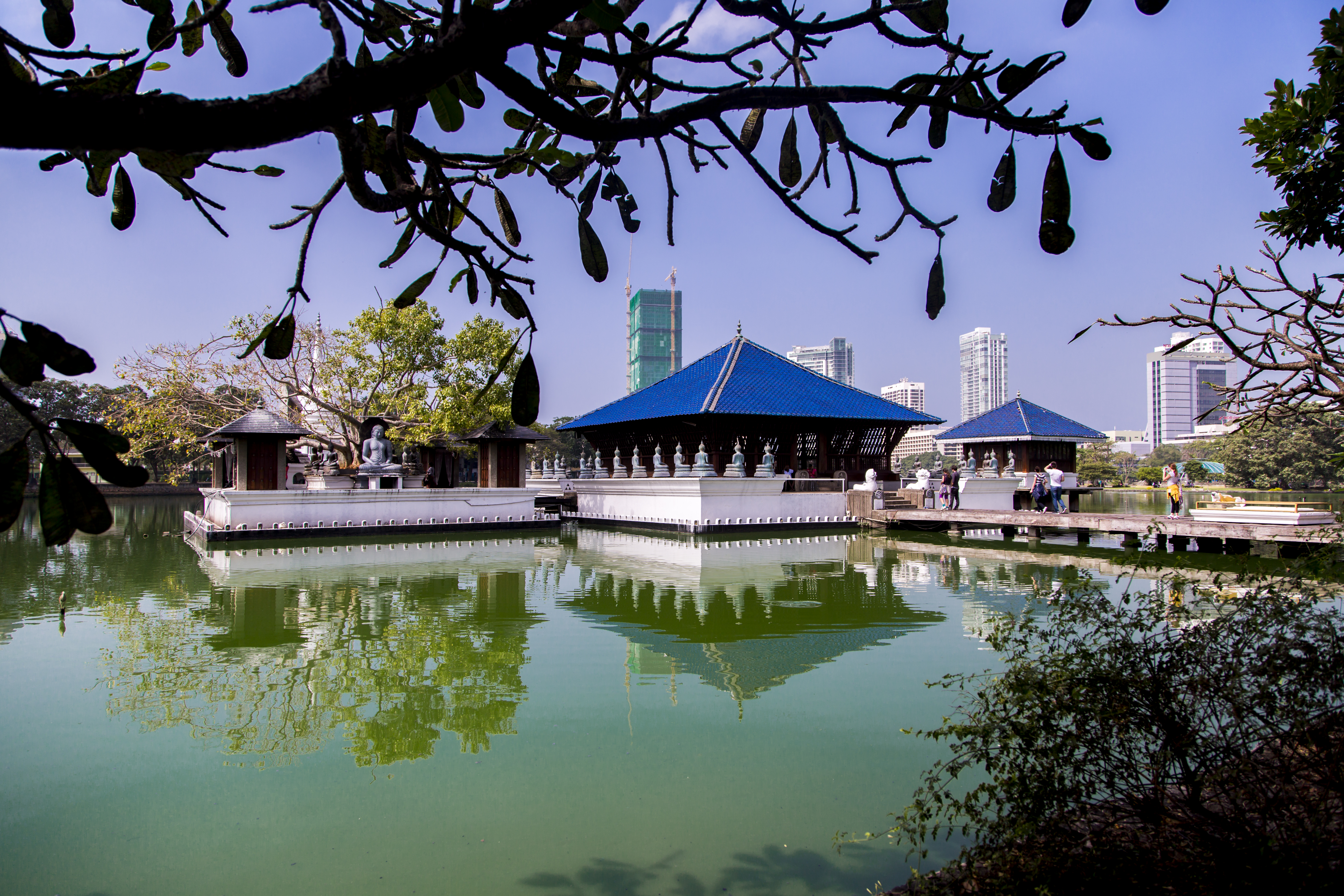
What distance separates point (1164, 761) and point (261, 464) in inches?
678

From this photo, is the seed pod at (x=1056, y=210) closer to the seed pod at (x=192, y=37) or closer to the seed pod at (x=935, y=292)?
the seed pod at (x=935, y=292)

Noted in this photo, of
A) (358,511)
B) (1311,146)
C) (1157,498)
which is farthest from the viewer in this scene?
(1157,498)

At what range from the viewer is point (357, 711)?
186 inches

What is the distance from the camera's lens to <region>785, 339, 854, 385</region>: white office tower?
3351 inches

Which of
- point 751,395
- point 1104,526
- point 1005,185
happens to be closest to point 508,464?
point 751,395

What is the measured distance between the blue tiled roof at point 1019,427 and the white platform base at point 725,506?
9711 mm

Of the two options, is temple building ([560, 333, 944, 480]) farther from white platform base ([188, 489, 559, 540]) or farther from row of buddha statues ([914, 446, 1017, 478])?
white platform base ([188, 489, 559, 540])

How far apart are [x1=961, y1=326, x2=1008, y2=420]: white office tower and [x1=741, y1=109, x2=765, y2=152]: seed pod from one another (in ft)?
278

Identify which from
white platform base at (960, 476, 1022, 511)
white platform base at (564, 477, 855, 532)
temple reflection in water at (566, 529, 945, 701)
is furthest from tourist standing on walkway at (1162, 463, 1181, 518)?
temple reflection in water at (566, 529, 945, 701)

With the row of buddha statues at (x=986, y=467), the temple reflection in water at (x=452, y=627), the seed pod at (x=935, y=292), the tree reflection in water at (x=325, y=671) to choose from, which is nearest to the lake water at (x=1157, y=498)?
the row of buddha statues at (x=986, y=467)

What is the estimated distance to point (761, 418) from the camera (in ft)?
64.7

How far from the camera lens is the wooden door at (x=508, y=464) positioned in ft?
61.5

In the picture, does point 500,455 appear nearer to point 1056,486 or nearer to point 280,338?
point 1056,486

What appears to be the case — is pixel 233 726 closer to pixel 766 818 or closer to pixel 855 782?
pixel 766 818
